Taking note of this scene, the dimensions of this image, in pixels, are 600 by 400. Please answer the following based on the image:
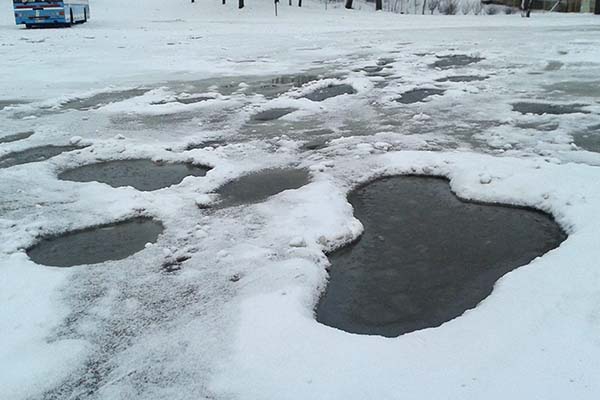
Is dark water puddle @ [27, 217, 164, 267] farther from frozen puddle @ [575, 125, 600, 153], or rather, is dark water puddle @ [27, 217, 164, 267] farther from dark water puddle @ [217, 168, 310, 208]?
frozen puddle @ [575, 125, 600, 153]

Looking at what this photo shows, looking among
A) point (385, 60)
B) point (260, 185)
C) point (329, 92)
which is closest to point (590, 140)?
point (260, 185)

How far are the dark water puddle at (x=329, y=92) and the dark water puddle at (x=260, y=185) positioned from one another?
436 centimetres

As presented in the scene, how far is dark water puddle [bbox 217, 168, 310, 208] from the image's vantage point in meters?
5.96

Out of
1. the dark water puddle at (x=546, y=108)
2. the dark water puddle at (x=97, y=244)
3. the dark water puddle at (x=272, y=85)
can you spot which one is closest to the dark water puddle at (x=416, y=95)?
the dark water puddle at (x=546, y=108)

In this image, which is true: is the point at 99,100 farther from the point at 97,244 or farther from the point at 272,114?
the point at 97,244

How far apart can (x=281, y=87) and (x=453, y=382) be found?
986cm

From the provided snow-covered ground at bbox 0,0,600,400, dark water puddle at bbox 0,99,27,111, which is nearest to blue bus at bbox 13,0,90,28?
snow-covered ground at bbox 0,0,600,400

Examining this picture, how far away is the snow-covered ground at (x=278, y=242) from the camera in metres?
3.22

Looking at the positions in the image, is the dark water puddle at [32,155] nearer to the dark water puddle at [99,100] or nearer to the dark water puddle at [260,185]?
the dark water puddle at [99,100]

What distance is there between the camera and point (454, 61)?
14797mm

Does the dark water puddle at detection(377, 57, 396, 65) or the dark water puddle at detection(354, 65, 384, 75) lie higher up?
the dark water puddle at detection(377, 57, 396, 65)

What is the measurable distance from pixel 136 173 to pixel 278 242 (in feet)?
9.98

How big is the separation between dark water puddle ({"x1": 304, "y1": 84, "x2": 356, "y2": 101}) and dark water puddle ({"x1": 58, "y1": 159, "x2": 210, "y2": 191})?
173 inches

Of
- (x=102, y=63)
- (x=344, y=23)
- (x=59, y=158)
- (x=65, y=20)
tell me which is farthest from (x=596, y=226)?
(x=65, y=20)
